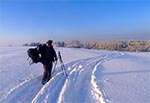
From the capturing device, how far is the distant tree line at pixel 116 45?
4830cm

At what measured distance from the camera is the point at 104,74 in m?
12.0

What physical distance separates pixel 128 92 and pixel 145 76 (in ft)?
11.3

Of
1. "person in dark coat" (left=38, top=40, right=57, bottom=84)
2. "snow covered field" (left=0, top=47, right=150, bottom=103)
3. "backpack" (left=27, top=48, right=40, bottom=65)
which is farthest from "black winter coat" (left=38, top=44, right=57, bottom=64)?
"snow covered field" (left=0, top=47, right=150, bottom=103)

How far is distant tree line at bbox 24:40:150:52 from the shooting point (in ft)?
158

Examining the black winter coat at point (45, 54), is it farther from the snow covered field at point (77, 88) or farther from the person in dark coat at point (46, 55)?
the snow covered field at point (77, 88)

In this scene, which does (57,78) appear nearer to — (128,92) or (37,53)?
(37,53)

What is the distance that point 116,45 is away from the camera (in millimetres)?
52312

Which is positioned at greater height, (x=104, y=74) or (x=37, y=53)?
(x=37, y=53)

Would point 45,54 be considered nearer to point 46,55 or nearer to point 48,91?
point 46,55

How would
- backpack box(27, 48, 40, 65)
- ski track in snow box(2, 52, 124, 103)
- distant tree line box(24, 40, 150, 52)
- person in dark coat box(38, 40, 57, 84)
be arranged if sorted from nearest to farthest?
ski track in snow box(2, 52, 124, 103), backpack box(27, 48, 40, 65), person in dark coat box(38, 40, 57, 84), distant tree line box(24, 40, 150, 52)

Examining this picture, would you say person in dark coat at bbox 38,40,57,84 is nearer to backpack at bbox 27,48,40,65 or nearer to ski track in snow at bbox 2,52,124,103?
backpack at bbox 27,48,40,65

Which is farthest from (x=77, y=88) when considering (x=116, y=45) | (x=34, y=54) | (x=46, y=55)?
(x=116, y=45)

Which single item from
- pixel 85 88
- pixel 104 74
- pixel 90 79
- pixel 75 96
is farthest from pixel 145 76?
pixel 75 96

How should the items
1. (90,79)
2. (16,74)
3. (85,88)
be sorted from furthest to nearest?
1. (16,74)
2. (90,79)
3. (85,88)
